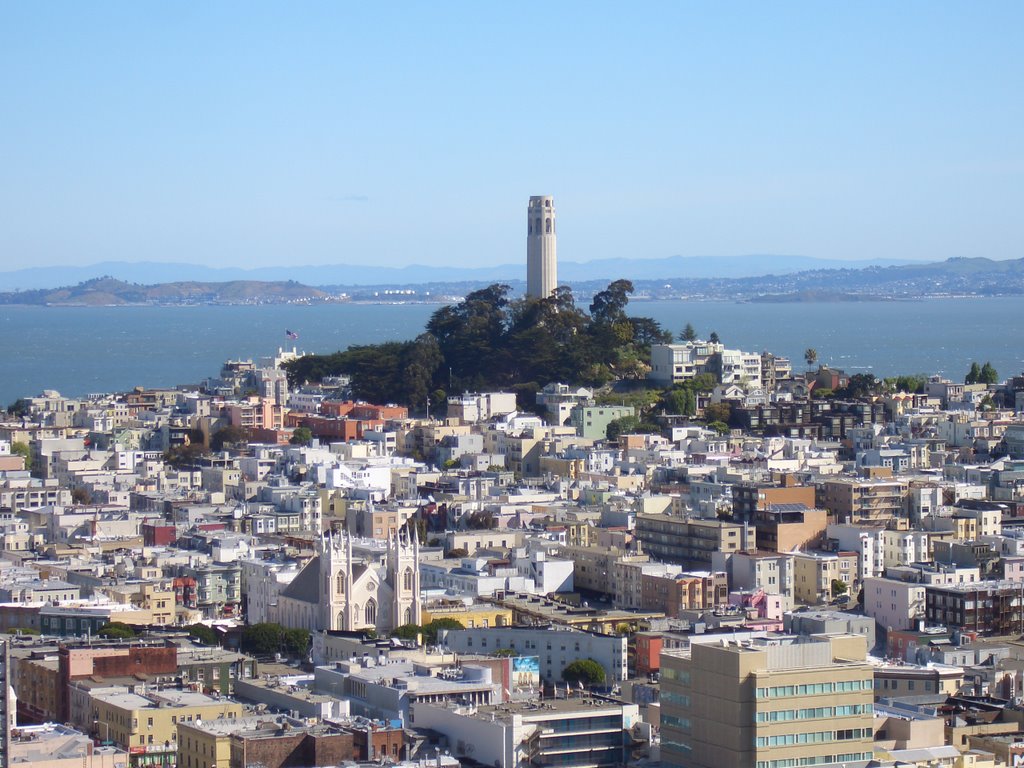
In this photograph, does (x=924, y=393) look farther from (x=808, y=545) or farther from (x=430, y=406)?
(x=808, y=545)

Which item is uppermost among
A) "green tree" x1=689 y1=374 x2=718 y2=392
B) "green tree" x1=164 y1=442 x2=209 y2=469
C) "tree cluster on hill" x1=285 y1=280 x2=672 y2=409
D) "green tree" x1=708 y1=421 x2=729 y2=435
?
"tree cluster on hill" x1=285 y1=280 x2=672 y2=409

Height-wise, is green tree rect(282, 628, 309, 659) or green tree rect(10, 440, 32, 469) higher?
green tree rect(10, 440, 32, 469)

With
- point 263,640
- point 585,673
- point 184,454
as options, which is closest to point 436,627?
point 263,640

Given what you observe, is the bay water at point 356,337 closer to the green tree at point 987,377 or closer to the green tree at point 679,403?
the green tree at point 987,377

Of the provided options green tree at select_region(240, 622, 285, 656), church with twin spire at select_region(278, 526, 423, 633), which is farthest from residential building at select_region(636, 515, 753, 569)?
green tree at select_region(240, 622, 285, 656)

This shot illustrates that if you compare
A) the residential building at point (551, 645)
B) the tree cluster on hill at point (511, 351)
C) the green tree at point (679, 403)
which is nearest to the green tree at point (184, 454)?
the tree cluster on hill at point (511, 351)

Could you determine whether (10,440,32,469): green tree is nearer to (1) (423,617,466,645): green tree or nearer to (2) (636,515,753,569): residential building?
(2) (636,515,753,569): residential building

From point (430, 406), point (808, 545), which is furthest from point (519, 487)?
point (430, 406)
